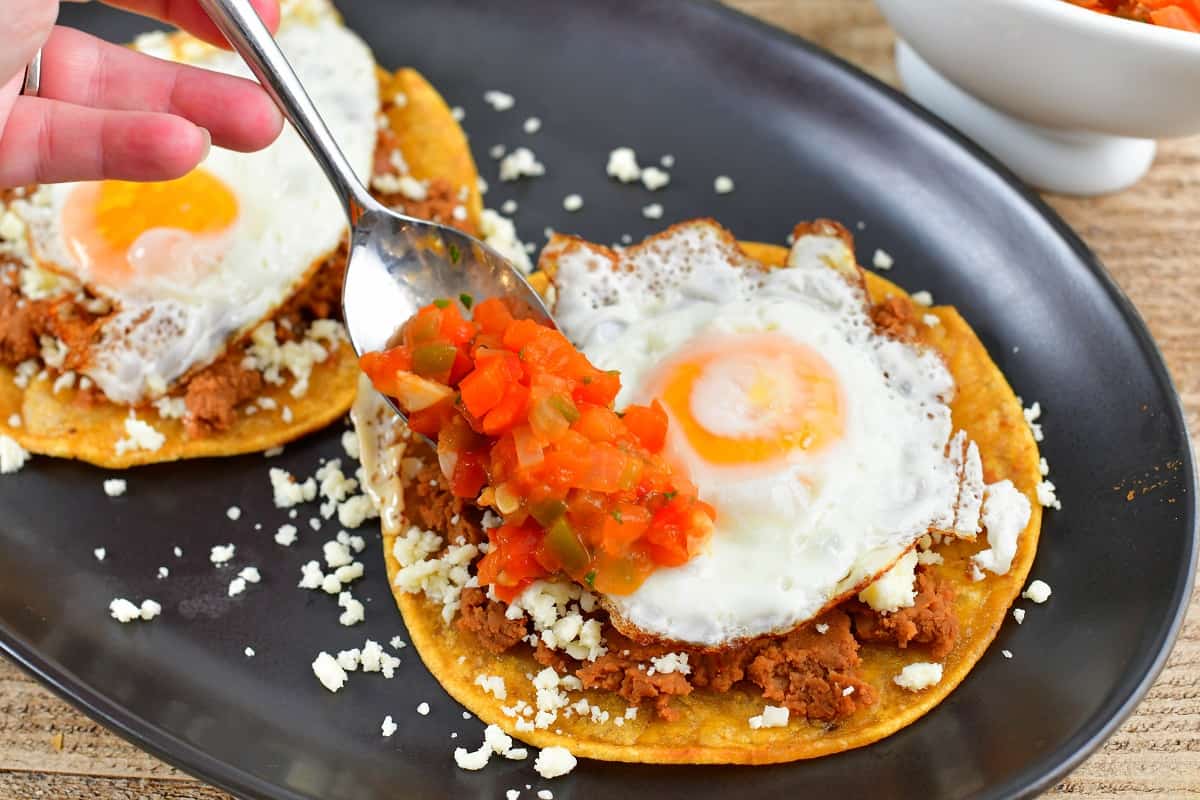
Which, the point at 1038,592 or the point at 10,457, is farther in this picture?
the point at 10,457

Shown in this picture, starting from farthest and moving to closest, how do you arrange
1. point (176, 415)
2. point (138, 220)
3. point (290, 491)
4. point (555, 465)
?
point (138, 220), point (176, 415), point (290, 491), point (555, 465)

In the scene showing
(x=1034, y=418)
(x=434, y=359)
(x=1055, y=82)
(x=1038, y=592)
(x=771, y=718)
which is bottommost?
(x=771, y=718)

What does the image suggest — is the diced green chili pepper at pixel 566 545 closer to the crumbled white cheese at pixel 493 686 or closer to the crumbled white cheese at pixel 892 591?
the crumbled white cheese at pixel 493 686

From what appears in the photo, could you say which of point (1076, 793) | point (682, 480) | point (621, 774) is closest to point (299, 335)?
point (682, 480)

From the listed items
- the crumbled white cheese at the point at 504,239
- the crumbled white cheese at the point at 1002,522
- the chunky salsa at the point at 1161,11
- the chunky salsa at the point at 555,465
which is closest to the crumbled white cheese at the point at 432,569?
the chunky salsa at the point at 555,465

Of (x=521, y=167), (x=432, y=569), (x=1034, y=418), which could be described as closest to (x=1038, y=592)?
(x=1034, y=418)

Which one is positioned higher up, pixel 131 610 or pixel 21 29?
pixel 21 29

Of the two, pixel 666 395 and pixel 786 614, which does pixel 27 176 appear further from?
pixel 786 614

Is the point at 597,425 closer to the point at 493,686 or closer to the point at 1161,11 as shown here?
the point at 493,686
